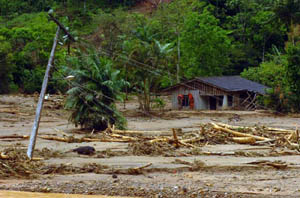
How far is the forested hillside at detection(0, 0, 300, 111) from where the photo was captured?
43219mm

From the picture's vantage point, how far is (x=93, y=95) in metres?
27.9

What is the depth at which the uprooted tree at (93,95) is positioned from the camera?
2775 cm

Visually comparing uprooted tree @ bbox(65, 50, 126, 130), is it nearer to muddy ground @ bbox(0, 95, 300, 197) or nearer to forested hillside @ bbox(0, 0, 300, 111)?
muddy ground @ bbox(0, 95, 300, 197)

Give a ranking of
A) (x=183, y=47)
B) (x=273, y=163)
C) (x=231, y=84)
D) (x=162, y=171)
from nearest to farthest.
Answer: (x=273, y=163)
(x=162, y=171)
(x=231, y=84)
(x=183, y=47)

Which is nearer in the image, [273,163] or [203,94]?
[273,163]

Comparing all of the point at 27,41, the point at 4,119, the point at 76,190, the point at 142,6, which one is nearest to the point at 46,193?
the point at 76,190

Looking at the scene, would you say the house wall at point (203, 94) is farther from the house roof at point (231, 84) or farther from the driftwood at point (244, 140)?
the driftwood at point (244, 140)

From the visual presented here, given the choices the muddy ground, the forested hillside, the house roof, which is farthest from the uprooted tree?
the house roof

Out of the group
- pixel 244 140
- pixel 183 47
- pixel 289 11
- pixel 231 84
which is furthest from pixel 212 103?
pixel 244 140

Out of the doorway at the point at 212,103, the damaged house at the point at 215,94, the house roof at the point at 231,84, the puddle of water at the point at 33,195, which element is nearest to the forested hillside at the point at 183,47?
the house roof at the point at 231,84

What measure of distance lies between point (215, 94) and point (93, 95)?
→ 21.0 meters

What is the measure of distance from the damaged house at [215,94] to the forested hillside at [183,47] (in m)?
2.17

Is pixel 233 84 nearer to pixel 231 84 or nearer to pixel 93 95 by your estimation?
pixel 231 84

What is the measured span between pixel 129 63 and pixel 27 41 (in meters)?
27.8
